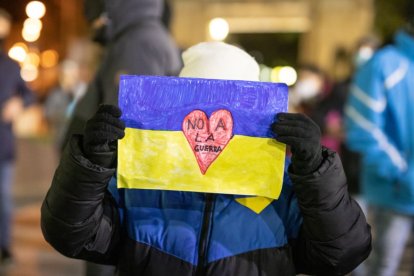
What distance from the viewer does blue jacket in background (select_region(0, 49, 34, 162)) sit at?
597cm

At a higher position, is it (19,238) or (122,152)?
(122,152)

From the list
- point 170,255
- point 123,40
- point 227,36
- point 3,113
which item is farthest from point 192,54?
point 227,36

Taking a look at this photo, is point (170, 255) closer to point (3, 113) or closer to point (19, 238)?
point (3, 113)

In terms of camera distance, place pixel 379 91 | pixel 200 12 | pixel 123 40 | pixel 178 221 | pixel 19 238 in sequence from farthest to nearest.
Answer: pixel 200 12 → pixel 19 238 → pixel 379 91 → pixel 123 40 → pixel 178 221

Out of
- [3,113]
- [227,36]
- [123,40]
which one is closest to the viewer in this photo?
[123,40]

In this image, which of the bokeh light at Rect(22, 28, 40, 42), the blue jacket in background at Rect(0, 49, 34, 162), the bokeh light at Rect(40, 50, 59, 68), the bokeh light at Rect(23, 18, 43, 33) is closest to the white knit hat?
the blue jacket in background at Rect(0, 49, 34, 162)

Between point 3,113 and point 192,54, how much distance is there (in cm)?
412

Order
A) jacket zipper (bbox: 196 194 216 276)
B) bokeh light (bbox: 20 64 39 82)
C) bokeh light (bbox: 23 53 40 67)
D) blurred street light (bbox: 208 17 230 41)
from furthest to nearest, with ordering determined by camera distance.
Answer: bokeh light (bbox: 23 53 40 67) < bokeh light (bbox: 20 64 39 82) < blurred street light (bbox: 208 17 230 41) < jacket zipper (bbox: 196 194 216 276)

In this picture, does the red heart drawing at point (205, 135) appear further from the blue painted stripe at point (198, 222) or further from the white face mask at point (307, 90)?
the white face mask at point (307, 90)

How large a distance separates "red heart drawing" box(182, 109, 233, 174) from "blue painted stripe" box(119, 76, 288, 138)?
0.02 meters

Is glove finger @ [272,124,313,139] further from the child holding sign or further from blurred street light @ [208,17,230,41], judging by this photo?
blurred street light @ [208,17,230,41]

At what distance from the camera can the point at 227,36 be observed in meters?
19.6

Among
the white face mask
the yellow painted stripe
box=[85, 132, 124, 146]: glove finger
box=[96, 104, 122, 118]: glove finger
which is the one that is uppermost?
the white face mask

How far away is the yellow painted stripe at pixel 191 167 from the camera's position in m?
2.03
